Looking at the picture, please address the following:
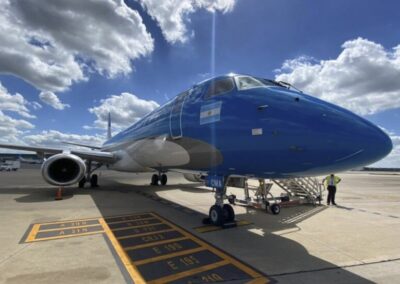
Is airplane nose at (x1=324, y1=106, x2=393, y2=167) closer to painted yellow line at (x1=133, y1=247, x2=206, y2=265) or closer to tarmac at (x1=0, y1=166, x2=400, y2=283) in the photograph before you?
tarmac at (x1=0, y1=166, x2=400, y2=283)

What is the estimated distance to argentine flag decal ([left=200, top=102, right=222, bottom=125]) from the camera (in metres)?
6.14

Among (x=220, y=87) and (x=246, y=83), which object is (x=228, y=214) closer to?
(x=220, y=87)

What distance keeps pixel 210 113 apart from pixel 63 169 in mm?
10194

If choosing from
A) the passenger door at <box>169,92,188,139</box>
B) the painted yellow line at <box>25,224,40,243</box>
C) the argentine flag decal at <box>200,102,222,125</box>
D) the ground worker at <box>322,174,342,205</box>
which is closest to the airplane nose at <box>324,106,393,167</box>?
the argentine flag decal at <box>200,102,222,125</box>

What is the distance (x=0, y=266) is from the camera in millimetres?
4551

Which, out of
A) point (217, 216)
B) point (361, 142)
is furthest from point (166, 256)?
point (361, 142)

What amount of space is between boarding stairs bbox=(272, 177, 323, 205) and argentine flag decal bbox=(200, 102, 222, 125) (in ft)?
21.1

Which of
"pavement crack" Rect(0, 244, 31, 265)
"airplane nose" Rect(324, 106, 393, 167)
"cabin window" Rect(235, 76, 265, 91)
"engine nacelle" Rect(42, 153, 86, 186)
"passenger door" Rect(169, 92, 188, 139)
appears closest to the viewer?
"airplane nose" Rect(324, 106, 393, 167)

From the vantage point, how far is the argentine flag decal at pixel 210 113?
6.14 meters

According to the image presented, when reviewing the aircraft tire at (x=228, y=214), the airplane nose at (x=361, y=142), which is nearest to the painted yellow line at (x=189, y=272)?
the airplane nose at (x=361, y=142)

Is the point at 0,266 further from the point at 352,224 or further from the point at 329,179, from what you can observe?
the point at 329,179

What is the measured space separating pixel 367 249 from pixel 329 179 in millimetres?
7603

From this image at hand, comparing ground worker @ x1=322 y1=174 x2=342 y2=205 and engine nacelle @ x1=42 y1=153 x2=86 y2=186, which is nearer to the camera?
ground worker @ x1=322 y1=174 x2=342 y2=205

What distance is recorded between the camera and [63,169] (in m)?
13.8
